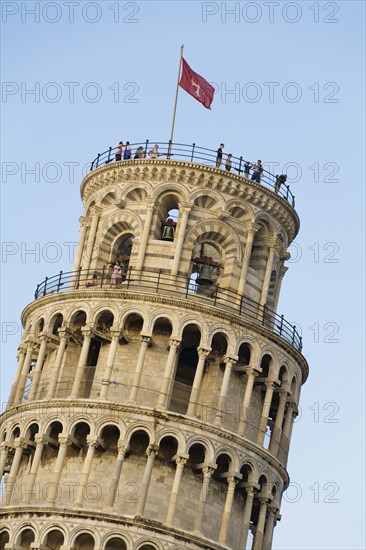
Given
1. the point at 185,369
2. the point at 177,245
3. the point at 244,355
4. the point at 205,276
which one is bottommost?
the point at 185,369

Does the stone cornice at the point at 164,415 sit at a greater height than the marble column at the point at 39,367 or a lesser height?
lesser

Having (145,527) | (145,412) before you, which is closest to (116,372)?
(145,412)

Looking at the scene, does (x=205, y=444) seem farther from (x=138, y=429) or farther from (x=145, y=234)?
(x=145, y=234)

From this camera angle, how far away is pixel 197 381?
81062mm

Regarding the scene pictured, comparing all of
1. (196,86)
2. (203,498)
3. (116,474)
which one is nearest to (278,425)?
(203,498)

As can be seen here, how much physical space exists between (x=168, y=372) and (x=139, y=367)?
1.47 m

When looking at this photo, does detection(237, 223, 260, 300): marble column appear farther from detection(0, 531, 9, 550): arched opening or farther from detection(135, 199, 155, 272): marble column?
detection(0, 531, 9, 550): arched opening

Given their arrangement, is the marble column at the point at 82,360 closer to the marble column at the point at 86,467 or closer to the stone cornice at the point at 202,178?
the marble column at the point at 86,467

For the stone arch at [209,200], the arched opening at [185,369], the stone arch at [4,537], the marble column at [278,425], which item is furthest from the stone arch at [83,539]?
the stone arch at [209,200]

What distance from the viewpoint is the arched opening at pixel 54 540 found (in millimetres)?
78562

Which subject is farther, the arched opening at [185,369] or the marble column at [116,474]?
the arched opening at [185,369]

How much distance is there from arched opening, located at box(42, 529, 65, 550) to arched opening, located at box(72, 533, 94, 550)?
0.80m

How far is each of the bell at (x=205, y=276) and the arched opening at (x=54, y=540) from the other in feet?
50.7

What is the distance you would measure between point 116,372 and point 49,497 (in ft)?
23.9
